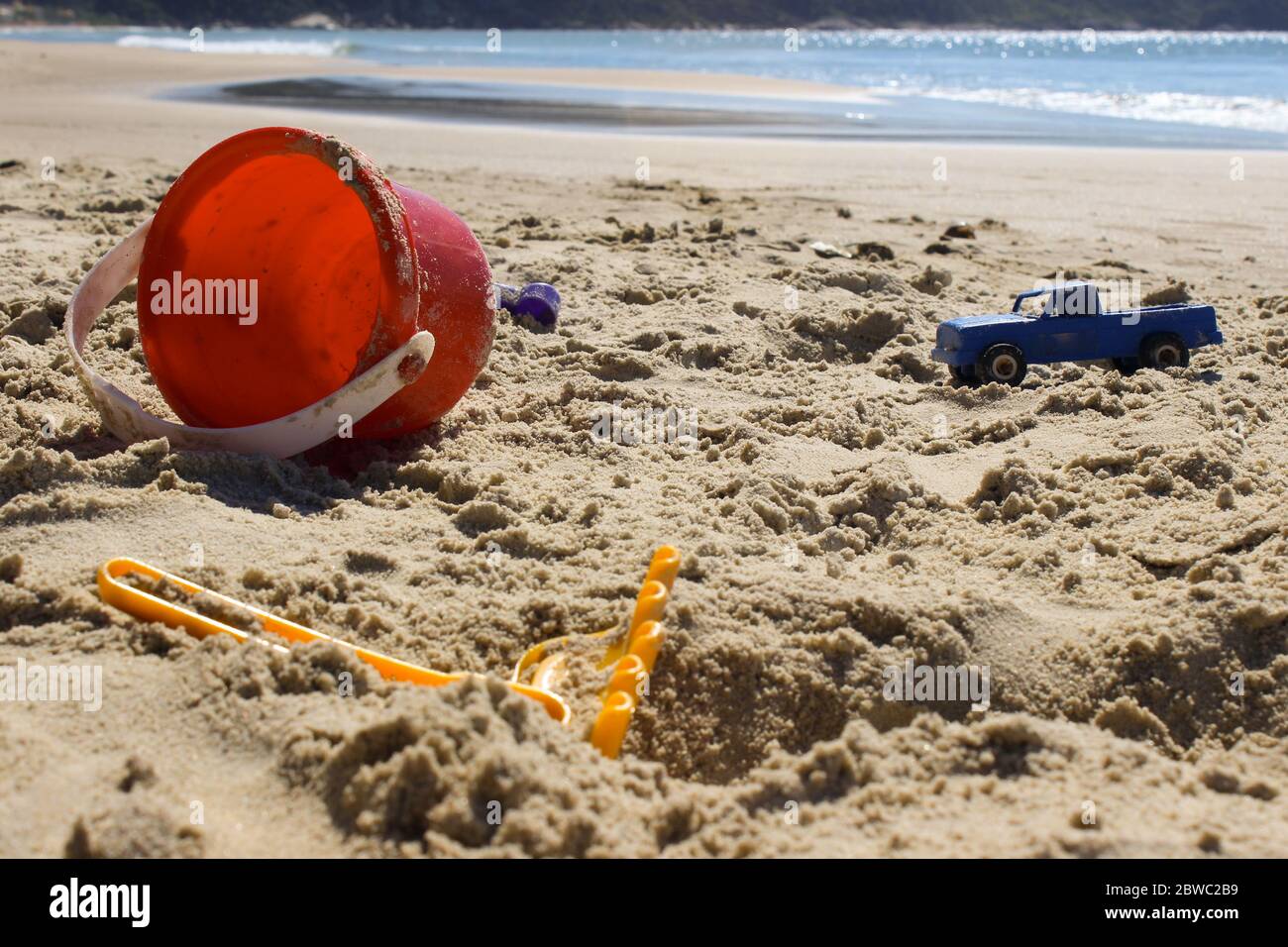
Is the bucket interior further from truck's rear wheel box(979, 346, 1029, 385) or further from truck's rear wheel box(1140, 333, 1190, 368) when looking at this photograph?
truck's rear wheel box(1140, 333, 1190, 368)

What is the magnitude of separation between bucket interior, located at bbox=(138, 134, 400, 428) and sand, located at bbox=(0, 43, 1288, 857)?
35 centimetres

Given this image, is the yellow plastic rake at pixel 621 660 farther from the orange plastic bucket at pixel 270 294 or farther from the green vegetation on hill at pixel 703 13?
the green vegetation on hill at pixel 703 13

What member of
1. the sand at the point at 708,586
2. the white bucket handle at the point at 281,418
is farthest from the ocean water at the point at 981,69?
the white bucket handle at the point at 281,418

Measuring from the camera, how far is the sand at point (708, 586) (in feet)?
6.16

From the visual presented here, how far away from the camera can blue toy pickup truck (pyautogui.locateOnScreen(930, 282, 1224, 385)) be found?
4.37 m

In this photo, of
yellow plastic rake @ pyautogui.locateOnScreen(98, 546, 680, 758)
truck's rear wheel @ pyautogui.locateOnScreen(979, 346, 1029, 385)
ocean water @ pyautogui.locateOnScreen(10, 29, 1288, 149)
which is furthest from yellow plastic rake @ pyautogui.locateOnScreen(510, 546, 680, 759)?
ocean water @ pyautogui.locateOnScreen(10, 29, 1288, 149)

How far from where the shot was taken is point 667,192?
8406 mm

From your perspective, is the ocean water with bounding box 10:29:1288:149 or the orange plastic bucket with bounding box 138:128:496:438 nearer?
the orange plastic bucket with bounding box 138:128:496:438

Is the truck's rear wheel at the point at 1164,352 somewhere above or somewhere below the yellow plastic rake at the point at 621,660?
above

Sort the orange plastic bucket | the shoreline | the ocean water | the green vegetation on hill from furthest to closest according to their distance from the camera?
1. the green vegetation on hill
2. the ocean water
3. the shoreline
4. the orange plastic bucket

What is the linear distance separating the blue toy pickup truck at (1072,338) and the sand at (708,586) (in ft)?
0.35

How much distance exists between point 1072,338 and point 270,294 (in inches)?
110
